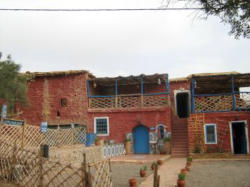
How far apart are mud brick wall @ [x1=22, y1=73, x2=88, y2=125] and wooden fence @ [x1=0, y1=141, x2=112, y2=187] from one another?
10.8 metres

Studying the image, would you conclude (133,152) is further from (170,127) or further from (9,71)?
(9,71)

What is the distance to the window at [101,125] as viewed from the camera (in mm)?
19453

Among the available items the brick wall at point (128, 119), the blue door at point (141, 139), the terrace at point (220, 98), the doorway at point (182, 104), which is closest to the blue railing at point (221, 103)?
the terrace at point (220, 98)

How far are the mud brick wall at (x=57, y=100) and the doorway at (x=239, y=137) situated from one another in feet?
31.2

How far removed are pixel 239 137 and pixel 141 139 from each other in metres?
6.10

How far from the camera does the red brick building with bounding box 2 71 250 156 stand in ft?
55.6

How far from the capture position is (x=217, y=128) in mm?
16969

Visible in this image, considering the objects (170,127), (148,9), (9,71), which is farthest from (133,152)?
(148,9)

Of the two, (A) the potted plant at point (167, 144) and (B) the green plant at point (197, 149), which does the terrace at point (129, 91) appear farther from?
(B) the green plant at point (197, 149)

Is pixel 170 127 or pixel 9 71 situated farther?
pixel 170 127

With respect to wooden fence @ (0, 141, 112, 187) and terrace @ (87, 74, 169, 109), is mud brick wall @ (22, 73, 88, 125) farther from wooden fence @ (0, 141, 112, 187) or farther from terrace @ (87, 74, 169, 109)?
wooden fence @ (0, 141, 112, 187)

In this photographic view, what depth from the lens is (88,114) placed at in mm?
19672

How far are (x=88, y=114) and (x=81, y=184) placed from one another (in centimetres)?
1348

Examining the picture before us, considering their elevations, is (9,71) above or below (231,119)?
above
